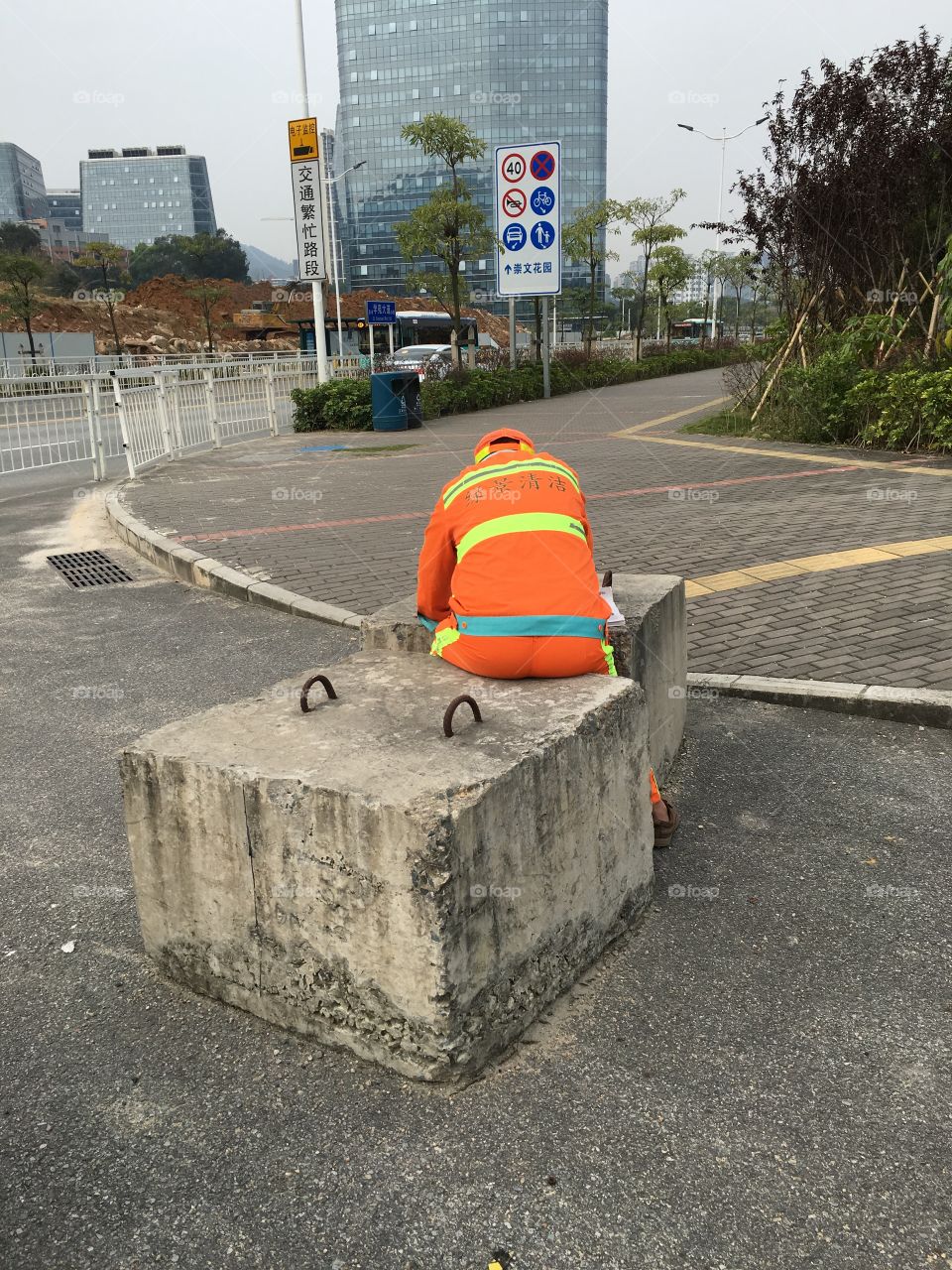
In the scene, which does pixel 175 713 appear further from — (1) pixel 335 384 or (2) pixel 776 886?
(1) pixel 335 384

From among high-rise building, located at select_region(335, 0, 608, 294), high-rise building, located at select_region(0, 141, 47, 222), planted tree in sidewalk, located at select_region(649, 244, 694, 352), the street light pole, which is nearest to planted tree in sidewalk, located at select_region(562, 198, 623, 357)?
planted tree in sidewalk, located at select_region(649, 244, 694, 352)

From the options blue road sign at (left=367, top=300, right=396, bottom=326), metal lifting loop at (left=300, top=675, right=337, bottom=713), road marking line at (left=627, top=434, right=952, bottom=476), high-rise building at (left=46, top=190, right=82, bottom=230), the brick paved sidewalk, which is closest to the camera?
metal lifting loop at (left=300, top=675, right=337, bottom=713)

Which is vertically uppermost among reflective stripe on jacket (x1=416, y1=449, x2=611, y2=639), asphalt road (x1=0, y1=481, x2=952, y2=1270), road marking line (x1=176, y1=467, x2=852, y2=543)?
reflective stripe on jacket (x1=416, y1=449, x2=611, y2=639)

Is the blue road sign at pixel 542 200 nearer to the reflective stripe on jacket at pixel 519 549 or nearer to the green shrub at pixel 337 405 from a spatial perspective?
the green shrub at pixel 337 405

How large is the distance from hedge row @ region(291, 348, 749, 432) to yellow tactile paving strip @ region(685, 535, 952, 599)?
10928mm

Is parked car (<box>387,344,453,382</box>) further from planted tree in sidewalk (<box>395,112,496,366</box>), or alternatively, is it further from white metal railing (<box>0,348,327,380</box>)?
planted tree in sidewalk (<box>395,112,496,366</box>)

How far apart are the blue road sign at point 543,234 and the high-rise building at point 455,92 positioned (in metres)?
78.0

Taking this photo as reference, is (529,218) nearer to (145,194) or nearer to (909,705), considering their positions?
(909,705)

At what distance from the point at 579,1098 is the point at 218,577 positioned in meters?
5.83

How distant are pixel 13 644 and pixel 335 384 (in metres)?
13.9

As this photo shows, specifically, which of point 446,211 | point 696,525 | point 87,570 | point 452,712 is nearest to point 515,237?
point 446,211

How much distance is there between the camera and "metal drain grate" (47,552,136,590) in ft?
26.5

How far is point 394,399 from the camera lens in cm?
1864

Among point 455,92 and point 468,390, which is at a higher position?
point 455,92
